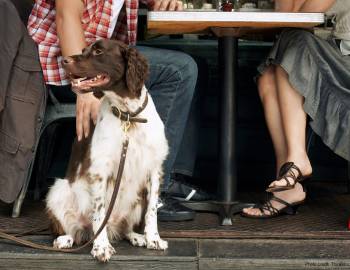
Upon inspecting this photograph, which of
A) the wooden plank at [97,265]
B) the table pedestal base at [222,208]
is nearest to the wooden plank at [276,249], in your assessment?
the wooden plank at [97,265]

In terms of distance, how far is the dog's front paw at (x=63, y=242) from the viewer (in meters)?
3.27

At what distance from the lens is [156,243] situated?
326cm

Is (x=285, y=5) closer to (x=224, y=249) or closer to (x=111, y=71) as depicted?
(x=111, y=71)

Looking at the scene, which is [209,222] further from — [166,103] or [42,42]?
[42,42]

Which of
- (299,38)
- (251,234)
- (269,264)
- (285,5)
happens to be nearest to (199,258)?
(269,264)

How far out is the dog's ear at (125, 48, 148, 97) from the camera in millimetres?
3168

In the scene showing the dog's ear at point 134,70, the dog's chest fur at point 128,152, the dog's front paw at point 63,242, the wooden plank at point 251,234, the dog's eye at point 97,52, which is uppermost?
the dog's eye at point 97,52

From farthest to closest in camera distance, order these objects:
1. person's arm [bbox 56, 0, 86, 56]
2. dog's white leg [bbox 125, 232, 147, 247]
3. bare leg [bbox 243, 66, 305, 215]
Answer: bare leg [bbox 243, 66, 305, 215]
person's arm [bbox 56, 0, 86, 56]
dog's white leg [bbox 125, 232, 147, 247]

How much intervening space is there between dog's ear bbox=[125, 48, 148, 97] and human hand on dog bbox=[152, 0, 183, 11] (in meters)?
0.69

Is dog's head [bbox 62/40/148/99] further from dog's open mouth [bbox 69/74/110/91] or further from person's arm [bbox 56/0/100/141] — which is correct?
person's arm [bbox 56/0/100/141]

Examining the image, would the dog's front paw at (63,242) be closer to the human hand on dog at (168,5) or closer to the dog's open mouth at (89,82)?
the dog's open mouth at (89,82)

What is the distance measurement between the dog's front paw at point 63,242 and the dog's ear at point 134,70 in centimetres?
77

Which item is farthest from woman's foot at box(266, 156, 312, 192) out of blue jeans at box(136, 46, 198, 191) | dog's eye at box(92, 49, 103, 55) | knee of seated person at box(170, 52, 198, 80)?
dog's eye at box(92, 49, 103, 55)

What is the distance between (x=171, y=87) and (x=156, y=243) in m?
0.96
